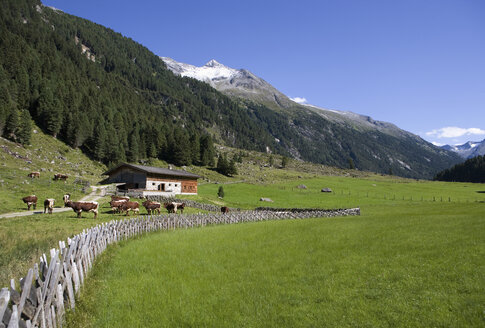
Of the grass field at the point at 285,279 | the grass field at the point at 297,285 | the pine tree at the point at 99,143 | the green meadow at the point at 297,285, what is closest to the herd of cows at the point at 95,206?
the grass field at the point at 285,279

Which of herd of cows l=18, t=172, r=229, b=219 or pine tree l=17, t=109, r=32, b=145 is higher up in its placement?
pine tree l=17, t=109, r=32, b=145

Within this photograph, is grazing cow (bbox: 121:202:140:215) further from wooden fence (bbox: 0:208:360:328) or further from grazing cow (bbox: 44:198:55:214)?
wooden fence (bbox: 0:208:360:328)

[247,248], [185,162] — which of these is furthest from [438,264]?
[185,162]

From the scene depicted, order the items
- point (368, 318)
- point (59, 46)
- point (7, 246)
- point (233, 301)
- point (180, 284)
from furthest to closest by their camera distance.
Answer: point (59, 46), point (7, 246), point (180, 284), point (233, 301), point (368, 318)

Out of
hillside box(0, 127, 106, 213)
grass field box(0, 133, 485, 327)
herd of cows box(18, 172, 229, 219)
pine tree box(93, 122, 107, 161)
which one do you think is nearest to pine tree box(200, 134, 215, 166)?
pine tree box(93, 122, 107, 161)

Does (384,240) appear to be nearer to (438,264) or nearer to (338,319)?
(438,264)

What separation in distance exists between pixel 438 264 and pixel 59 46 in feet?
684

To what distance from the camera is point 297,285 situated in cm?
994

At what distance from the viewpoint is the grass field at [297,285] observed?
24.7 ft

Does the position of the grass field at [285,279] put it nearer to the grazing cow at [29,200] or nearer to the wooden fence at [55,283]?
the wooden fence at [55,283]

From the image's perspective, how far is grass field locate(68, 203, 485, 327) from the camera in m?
7.52

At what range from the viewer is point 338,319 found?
7496mm

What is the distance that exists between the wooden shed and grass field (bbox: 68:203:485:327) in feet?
132

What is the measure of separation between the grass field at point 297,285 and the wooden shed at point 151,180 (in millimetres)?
40294
